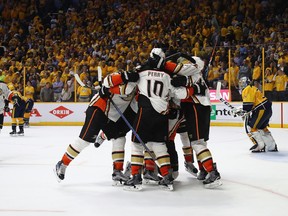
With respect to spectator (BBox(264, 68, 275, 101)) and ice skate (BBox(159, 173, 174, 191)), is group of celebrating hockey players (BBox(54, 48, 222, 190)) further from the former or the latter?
spectator (BBox(264, 68, 275, 101))

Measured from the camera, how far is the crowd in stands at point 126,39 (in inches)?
481

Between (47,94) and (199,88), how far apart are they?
9.56 m

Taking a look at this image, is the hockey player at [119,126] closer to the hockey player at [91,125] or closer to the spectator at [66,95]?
the hockey player at [91,125]

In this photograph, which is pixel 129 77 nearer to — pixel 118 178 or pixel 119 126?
pixel 119 126

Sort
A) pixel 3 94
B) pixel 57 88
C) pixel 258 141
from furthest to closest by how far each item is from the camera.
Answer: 1. pixel 57 88
2. pixel 3 94
3. pixel 258 141

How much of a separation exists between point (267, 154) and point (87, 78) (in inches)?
293

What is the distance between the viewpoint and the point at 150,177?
4668mm

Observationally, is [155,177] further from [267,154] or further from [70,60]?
[70,60]

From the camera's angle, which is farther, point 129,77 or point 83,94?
point 83,94

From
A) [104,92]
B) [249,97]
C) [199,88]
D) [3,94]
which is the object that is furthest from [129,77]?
[3,94]

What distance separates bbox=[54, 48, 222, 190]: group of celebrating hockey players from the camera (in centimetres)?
434

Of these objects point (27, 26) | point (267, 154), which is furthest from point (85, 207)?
point (27, 26)

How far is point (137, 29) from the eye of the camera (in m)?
16.2

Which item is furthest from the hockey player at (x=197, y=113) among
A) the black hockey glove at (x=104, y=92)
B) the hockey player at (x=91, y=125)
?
the hockey player at (x=91, y=125)
